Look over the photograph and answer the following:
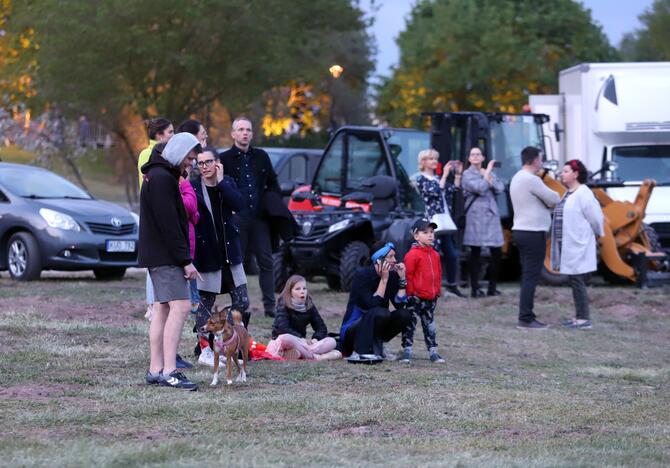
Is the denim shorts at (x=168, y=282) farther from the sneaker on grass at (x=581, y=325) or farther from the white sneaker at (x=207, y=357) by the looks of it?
the sneaker on grass at (x=581, y=325)

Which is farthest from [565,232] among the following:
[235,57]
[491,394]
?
[235,57]

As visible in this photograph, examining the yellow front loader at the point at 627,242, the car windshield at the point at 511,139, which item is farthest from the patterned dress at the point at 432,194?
the car windshield at the point at 511,139

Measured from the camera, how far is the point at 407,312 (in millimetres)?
10961

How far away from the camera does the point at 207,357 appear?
35.0ft

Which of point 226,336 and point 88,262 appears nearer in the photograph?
point 226,336

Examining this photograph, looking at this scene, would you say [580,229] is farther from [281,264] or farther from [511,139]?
[511,139]

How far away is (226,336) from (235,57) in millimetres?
28269

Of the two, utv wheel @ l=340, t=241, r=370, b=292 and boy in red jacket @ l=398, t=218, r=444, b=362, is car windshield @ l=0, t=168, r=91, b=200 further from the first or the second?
boy in red jacket @ l=398, t=218, r=444, b=362

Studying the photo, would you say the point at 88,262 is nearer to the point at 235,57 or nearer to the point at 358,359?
the point at 358,359

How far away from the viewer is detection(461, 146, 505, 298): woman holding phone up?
17891mm

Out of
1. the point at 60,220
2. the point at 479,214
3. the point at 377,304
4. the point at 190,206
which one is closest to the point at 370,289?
the point at 377,304

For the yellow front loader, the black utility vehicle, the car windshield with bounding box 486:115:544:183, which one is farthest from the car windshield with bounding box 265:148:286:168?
the yellow front loader

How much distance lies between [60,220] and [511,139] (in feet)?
23.4

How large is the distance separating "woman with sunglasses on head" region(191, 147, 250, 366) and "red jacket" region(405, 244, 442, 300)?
133 centimetres
